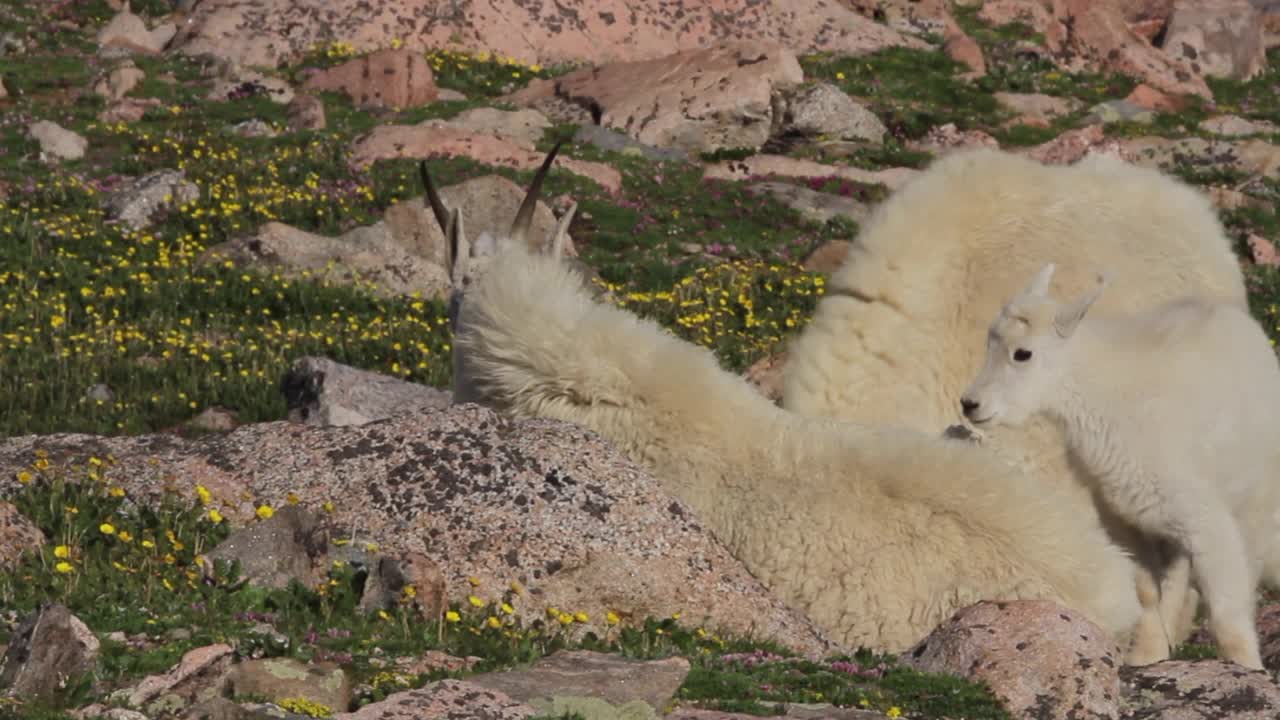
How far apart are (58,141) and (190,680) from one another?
2032cm

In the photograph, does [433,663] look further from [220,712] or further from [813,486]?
[813,486]

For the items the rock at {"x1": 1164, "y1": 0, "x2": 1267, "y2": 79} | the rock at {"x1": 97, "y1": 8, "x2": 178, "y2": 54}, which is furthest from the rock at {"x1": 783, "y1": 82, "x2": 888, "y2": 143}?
the rock at {"x1": 97, "y1": 8, "x2": 178, "y2": 54}

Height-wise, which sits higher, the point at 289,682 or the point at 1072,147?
the point at 289,682

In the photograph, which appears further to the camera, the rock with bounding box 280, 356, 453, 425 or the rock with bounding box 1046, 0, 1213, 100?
the rock with bounding box 1046, 0, 1213, 100

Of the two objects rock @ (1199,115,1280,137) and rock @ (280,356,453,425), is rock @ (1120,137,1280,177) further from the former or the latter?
rock @ (280,356,453,425)

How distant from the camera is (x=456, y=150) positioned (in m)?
25.2

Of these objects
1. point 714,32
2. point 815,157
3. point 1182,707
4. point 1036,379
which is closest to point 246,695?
point 1182,707

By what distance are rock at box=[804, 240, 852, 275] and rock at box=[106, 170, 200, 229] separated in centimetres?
687

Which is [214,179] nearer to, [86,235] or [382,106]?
[86,235]

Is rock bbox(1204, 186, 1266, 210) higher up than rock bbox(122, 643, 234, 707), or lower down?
lower down

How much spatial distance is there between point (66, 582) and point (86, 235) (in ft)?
45.4

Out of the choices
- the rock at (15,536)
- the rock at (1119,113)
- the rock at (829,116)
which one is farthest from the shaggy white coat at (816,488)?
the rock at (1119,113)

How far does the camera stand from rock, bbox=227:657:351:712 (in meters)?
5.64

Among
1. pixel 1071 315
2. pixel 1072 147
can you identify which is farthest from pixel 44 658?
pixel 1072 147
